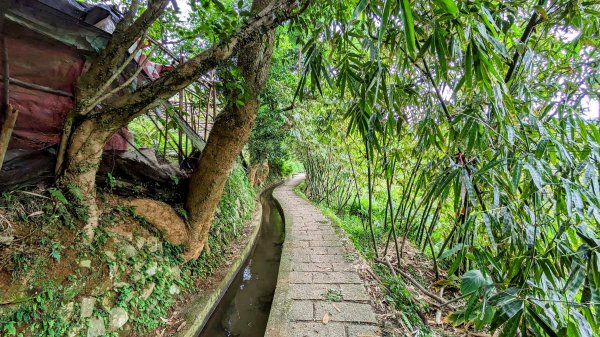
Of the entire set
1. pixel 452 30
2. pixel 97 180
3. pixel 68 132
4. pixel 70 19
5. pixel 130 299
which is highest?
pixel 452 30

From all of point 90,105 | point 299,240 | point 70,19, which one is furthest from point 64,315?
point 299,240

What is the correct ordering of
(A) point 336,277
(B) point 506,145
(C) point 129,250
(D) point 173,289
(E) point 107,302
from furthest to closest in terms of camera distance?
(A) point 336,277 < (D) point 173,289 < (C) point 129,250 < (E) point 107,302 < (B) point 506,145

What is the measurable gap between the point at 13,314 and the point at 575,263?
299 cm

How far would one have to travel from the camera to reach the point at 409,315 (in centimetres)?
258

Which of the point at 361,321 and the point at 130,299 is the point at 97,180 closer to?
the point at 130,299

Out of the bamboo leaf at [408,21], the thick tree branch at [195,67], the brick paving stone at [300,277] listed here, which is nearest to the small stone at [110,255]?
the thick tree branch at [195,67]

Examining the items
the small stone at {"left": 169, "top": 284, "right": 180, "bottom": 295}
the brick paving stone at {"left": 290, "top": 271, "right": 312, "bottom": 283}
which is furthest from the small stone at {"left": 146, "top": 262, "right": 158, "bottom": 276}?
the brick paving stone at {"left": 290, "top": 271, "right": 312, "bottom": 283}

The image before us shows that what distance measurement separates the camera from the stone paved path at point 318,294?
233 cm

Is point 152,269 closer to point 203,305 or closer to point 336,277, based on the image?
point 203,305

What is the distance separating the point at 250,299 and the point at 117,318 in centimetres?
183

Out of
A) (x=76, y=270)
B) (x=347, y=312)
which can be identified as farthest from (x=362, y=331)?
(x=76, y=270)

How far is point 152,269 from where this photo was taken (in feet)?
8.48

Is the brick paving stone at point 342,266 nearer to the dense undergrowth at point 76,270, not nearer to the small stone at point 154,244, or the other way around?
the dense undergrowth at point 76,270

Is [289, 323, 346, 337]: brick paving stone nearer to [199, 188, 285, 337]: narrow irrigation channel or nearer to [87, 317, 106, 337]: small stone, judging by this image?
[199, 188, 285, 337]: narrow irrigation channel
